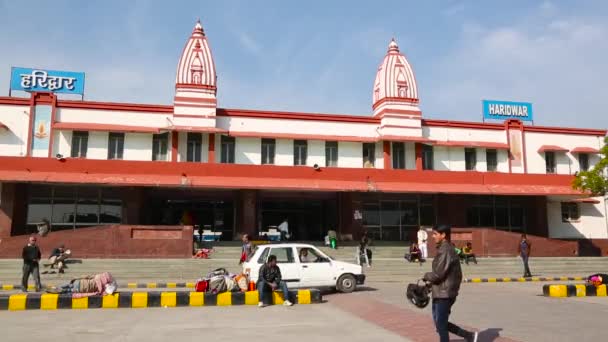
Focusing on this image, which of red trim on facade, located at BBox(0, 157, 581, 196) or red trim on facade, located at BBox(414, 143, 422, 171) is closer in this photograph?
red trim on facade, located at BBox(0, 157, 581, 196)

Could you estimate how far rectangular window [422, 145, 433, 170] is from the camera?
30766 mm

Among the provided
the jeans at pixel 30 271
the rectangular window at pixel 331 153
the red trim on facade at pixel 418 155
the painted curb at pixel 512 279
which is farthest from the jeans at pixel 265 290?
the red trim on facade at pixel 418 155

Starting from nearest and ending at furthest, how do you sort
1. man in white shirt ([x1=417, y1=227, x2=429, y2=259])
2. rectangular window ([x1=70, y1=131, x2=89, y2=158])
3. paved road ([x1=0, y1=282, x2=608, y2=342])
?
paved road ([x1=0, y1=282, x2=608, y2=342]) → man in white shirt ([x1=417, y1=227, x2=429, y2=259]) → rectangular window ([x1=70, y1=131, x2=89, y2=158])

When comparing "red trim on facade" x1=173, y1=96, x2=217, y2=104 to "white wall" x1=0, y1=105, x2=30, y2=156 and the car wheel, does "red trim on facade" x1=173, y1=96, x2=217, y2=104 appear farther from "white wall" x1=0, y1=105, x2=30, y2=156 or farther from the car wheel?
the car wheel

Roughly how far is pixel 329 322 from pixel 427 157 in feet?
75.7

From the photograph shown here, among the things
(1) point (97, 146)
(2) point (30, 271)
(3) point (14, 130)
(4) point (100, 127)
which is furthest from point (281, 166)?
(3) point (14, 130)

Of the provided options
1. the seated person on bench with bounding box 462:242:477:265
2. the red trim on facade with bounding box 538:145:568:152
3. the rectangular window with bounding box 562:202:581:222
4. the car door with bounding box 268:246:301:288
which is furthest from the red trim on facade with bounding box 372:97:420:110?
the car door with bounding box 268:246:301:288

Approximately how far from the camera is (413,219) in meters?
29.1

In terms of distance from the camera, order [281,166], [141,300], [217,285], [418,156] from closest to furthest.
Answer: [141,300]
[217,285]
[281,166]
[418,156]

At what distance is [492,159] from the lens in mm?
32000

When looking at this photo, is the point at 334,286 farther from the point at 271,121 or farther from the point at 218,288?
the point at 271,121

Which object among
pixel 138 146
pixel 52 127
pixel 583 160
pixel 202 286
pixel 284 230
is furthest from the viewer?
pixel 583 160

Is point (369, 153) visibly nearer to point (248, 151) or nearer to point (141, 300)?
point (248, 151)

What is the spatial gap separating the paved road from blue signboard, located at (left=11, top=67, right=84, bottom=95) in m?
21.3
